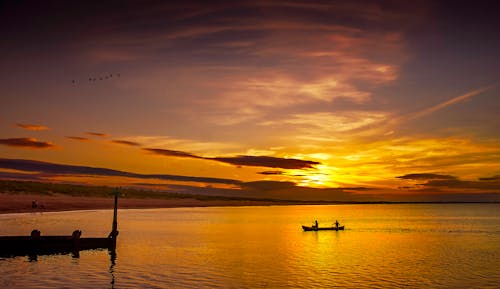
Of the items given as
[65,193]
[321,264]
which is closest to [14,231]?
[321,264]

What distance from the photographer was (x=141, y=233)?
71188 millimetres

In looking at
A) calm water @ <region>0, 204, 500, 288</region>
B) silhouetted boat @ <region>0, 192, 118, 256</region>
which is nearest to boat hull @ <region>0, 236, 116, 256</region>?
silhouetted boat @ <region>0, 192, 118, 256</region>

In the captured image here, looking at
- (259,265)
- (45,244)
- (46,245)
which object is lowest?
(259,265)

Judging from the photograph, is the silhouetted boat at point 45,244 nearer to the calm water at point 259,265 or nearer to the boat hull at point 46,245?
the boat hull at point 46,245

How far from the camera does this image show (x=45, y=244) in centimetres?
4769

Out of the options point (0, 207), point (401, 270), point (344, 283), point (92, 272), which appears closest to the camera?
point (344, 283)

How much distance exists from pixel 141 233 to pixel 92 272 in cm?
3416

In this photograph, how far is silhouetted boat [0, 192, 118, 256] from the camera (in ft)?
151

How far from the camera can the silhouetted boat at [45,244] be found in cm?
4603

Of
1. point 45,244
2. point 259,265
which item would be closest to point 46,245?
point 45,244

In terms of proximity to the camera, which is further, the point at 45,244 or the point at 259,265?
the point at 45,244

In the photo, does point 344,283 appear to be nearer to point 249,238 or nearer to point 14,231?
point 249,238

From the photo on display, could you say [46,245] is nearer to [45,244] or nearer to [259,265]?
[45,244]

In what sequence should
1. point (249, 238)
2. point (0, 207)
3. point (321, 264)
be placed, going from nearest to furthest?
point (321, 264) → point (249, 238) → point (0, 207)
